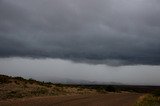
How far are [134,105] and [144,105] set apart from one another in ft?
2.73

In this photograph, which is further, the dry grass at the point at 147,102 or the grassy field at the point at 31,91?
the grassy field at the point at 31,91

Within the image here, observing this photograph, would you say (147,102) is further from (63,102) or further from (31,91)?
(31,91)

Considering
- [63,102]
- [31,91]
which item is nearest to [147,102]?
[63,102]

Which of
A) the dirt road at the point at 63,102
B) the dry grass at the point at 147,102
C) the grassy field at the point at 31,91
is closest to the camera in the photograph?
the dirt road at the point at 63,102

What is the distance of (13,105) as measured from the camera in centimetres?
2658

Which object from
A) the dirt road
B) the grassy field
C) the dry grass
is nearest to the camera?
the dirt road

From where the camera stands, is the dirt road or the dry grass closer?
the dirt road

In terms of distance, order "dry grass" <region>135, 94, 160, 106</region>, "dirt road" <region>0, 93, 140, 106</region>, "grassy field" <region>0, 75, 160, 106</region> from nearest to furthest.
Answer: "dirt road" <region>0, 93, 140, 106</region> → "dry grass" <region>135, 94, 160, 106</region> → "grassy field" <region>0, 75, 160, 106</region>

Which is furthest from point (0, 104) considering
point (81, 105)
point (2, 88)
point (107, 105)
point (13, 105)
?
point (2, 88)

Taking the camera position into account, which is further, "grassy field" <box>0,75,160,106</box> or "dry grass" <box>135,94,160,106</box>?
"grassy field" <box>0,75,160,106</box>

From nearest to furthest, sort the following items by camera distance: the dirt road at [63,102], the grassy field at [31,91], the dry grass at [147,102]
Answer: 1. the dirt road at [63,102]
2. the dry grass at [147,102]
3. the grassy field at [31,91]

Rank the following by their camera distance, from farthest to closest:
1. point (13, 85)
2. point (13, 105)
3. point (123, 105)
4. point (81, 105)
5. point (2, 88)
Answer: point (13, 85), point (2, 88), point (123, 105), point (81, 105), point (13, 105)

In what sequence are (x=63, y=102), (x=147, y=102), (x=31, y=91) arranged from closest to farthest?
(x=63, y=102), (x=147, y=102), (x=31, y=91)

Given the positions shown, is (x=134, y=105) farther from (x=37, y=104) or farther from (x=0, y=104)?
(x=0, y=104)
